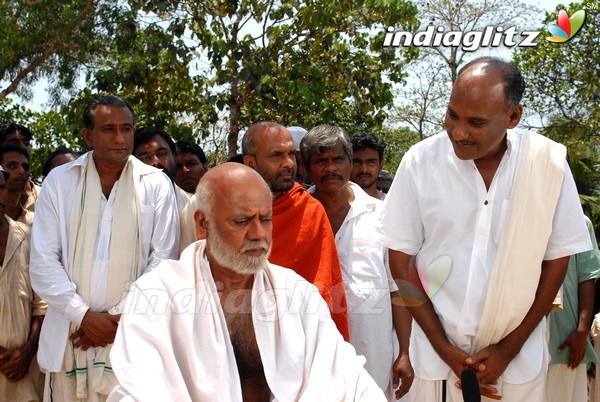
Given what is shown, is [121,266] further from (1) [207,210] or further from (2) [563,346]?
(2) [563,346]

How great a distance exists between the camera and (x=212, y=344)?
365cm

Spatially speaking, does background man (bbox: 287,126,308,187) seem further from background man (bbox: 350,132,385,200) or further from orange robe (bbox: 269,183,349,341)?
orange robe (bbox: 269,183,349,341)

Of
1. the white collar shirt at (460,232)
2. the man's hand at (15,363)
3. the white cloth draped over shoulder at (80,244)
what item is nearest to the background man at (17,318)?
the man's hand at (15,363)

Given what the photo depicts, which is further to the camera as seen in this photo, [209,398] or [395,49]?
[395,49]

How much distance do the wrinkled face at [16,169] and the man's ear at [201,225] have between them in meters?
2.81

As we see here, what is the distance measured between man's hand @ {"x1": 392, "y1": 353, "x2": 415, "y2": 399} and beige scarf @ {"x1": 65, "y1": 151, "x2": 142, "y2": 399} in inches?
71.5

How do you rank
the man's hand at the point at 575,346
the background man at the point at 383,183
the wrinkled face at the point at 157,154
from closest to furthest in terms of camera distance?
the man's hand at the point at 575,346 < the wrinkled face at the point at 157,154 < the background man at the point at 383,183

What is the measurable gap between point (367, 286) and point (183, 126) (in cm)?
616

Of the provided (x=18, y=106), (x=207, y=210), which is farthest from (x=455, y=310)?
(x=18, y=106)

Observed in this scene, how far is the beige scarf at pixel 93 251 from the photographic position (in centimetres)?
512

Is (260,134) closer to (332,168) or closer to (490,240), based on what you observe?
(332,168)

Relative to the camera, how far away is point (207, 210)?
4070 mm

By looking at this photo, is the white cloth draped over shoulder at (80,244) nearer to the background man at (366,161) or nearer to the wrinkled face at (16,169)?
the wrinkled face at (16,169)

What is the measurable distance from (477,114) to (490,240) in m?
0.62
